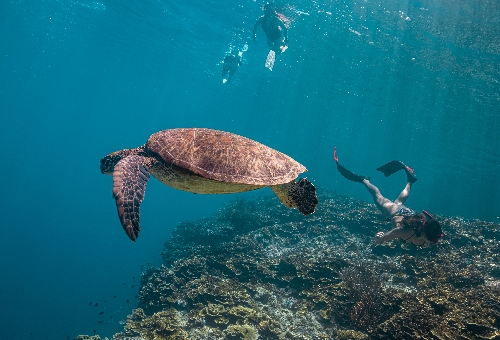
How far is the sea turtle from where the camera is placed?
3797mm

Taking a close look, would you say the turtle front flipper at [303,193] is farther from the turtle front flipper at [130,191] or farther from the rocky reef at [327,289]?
the rocky reef at [327,289]

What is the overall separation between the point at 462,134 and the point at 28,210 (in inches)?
2998

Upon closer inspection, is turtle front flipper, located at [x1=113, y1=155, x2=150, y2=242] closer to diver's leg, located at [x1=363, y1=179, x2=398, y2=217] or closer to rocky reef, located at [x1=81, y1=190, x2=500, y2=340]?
rocky reef, located at [x1=81, y1=190, x2=500, y2=340]

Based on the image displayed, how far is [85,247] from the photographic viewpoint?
34531mm

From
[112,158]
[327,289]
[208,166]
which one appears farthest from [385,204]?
[112,158]

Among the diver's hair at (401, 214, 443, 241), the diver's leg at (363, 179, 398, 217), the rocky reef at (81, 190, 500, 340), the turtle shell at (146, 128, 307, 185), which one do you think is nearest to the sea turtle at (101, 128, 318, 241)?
the turtle shell at (146, 128, 307, 185)

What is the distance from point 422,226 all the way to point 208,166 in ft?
21.0

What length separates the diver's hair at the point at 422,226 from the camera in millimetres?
6918

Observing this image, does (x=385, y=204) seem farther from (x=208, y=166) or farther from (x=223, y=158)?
(x=208, y=166)

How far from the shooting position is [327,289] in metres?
7.34

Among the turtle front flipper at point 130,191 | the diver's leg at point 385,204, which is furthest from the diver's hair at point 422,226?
the turtle front flipper at point 130,191

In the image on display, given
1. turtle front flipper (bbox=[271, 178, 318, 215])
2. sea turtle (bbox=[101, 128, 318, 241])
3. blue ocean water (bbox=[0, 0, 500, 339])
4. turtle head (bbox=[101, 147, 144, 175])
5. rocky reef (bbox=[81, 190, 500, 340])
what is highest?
blue ocean water (bbox=[0, 0, 500, 339])

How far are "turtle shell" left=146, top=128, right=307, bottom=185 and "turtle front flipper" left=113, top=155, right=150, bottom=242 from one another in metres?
0.48

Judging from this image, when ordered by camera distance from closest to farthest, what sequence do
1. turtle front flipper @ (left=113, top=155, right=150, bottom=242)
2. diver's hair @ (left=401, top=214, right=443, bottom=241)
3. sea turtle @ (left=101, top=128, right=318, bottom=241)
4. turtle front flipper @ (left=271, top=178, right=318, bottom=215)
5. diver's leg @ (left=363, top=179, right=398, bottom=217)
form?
turtle front flipper @ (left=113, top=155, right=150, bottom=242)
sea turtle @ (left=101, top=128, right=318, bottom=241)
turtle front flipper @ (left=271, top=178, right=318, bottom=215)
diver's hair @ (left=401, top=214, right=443, bottom=241)
diver's leg @ (left=363, top=179, right=398, bottom=217)
